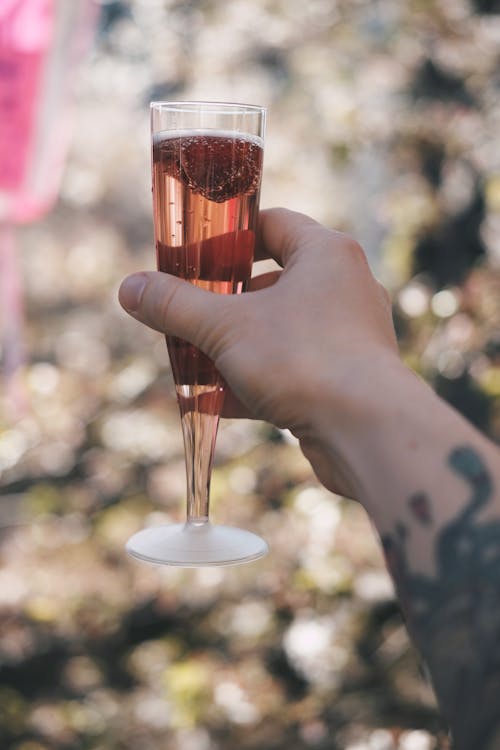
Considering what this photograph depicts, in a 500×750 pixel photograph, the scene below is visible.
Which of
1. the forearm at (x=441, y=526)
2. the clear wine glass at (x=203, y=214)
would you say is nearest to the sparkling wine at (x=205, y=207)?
the clear wine glass at (x=203, y=214)

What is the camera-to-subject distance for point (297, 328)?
1.26 meters

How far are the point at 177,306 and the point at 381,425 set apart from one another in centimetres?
36

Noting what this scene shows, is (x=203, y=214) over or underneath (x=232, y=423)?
over

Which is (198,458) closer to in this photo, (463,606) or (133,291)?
(133,291)

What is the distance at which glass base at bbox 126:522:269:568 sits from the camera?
1438mm

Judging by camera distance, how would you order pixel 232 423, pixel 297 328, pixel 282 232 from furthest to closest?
pixel 232 423 < pixel 282 232 < pixel 297 328

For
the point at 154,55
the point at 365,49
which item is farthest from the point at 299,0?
the point at 154,55

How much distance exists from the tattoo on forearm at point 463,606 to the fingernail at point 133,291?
50cm

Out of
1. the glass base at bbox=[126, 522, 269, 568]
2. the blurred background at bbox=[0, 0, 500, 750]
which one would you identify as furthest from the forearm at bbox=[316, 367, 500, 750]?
the blurred background at bbox=[0, 0, 500, 750]

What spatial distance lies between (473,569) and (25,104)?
2355 millimetres

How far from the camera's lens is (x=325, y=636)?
3.42 meters

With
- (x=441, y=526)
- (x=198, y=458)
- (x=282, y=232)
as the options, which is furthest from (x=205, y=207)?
(x=441, y=526)

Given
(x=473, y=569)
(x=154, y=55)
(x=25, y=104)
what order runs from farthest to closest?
1. (x=154, y=55)
2. (x=25, y=104)
3. (x=473, y=569)

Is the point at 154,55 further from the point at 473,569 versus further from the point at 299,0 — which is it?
the point at 473,569
